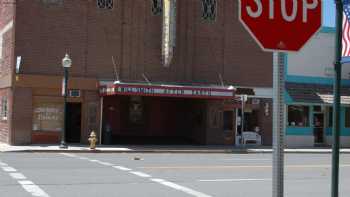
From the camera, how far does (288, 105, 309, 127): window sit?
1398 inches

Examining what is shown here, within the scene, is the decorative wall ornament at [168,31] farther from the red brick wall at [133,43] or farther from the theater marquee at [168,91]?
the theater marquee at [168,91]

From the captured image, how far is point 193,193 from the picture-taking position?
12.5 m

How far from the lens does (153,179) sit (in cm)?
1487

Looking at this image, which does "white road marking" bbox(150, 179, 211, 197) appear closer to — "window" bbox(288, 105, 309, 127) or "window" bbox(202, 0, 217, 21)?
"window" bbox(202, 0, 217, 21)

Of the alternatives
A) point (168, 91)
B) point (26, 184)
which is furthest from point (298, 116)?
point (26, 184)

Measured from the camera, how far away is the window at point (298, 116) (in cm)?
3550

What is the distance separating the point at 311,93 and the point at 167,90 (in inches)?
403

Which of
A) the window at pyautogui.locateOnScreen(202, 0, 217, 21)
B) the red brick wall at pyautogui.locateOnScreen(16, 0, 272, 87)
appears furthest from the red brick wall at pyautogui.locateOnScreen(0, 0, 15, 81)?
the window at pyautogui.locateOnScreen(202, 0, 217, 21)

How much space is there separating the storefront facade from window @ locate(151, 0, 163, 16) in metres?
8.46

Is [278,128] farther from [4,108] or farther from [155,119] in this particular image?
[155,119]

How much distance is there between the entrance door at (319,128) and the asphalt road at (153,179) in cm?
1665

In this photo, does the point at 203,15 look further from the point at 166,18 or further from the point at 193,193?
the point at 193,193

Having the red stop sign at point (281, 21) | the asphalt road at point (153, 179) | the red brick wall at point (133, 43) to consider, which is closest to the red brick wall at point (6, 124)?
the red brick wall at point (133, 43)

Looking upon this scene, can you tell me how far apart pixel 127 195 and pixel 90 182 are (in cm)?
230
